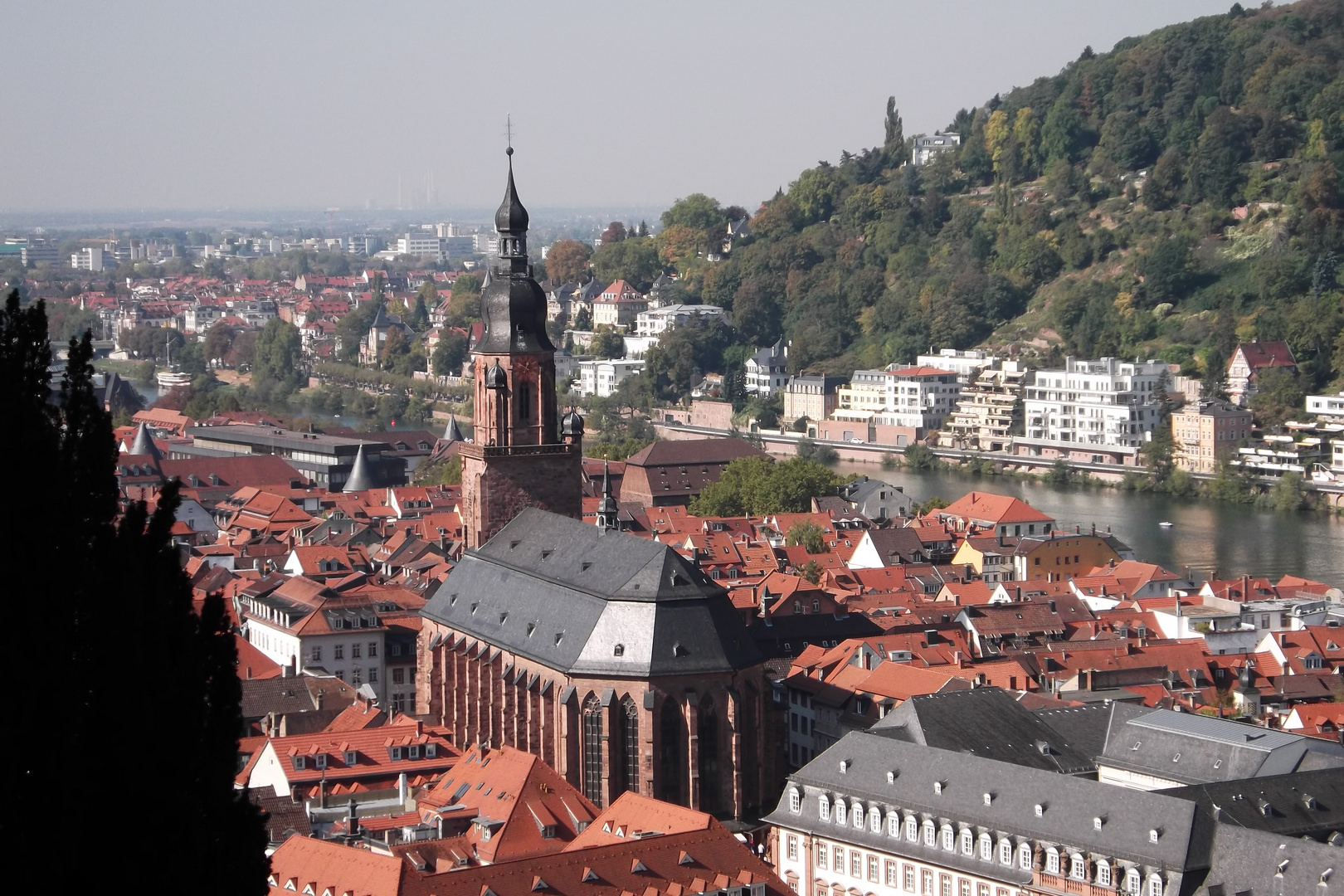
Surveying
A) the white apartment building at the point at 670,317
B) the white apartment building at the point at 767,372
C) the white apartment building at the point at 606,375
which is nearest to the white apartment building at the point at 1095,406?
the white apartment building at the point at 767,372

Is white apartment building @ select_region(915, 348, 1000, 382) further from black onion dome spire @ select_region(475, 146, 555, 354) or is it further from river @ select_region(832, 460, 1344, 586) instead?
black onion dome spire @ select_region(475, 146, 555, 354)

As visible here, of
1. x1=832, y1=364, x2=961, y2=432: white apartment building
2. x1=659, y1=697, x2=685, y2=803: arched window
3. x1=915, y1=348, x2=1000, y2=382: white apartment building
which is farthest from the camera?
x1=915, y1=348, x2=1000, y2=382: white apartment building

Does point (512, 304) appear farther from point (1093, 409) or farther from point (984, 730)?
point (1093, 409)

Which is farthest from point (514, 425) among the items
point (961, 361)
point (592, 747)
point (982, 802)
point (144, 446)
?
point (961, 361)

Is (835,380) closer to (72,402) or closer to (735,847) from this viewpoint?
(735,847)

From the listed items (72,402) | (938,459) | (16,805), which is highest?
(72,402)

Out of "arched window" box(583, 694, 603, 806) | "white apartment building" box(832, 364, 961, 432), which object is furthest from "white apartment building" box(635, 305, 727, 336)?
"arched window" box(583, 694, 603, 806)

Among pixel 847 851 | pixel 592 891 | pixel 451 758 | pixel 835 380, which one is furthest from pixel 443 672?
pixel 835 380

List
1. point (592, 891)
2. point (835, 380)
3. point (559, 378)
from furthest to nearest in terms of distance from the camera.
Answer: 1. point (559, 378)
2. point (835, 380)
3. point (592, 891)
